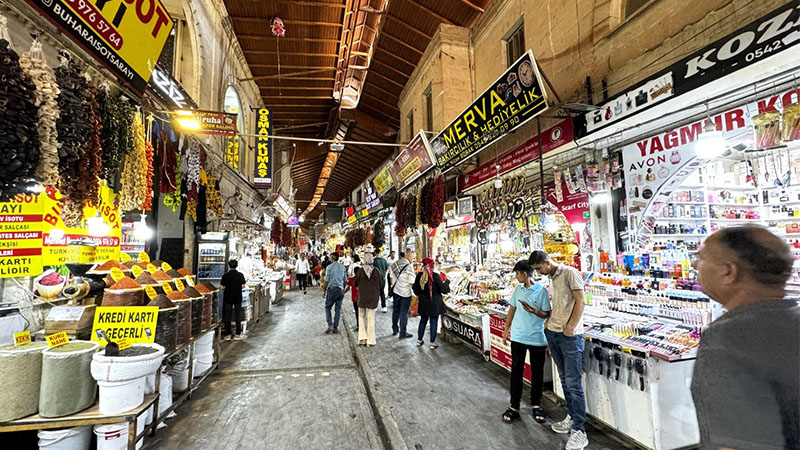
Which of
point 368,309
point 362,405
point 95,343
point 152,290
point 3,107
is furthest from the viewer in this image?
point 368,309

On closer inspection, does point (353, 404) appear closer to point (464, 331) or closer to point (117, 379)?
point (117, 379)

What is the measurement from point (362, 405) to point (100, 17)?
4.74m

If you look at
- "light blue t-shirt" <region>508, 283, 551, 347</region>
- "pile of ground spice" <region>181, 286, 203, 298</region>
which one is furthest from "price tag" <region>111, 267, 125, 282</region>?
"light blue t-shirt" <region>508, 283, 551, 347</region>

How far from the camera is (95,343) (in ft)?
9.30

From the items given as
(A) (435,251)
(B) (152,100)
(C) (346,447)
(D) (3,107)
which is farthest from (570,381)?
(A) (435,251)

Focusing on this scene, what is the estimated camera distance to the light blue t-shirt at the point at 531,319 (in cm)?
348

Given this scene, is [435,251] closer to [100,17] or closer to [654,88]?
[654,88]

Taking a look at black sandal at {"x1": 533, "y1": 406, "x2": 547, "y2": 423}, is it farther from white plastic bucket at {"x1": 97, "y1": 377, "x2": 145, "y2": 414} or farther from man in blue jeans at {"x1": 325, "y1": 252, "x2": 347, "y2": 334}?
man in blue jeans at {"x1": 325, "y1": 252, "x2": 347, "y2": 334}

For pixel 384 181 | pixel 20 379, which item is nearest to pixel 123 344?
pixel 20 379

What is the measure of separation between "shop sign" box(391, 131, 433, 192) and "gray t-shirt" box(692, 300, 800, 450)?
6.86 meters

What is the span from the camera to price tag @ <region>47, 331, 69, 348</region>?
8.55ft

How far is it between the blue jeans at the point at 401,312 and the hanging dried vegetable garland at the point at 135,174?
15.4ft

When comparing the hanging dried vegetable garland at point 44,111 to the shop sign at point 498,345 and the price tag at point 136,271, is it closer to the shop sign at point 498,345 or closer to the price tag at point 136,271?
the price tag at point 136,271

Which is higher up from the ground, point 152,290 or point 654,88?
point 654,88
